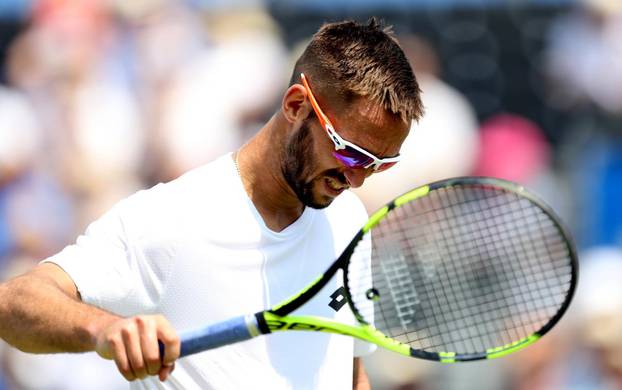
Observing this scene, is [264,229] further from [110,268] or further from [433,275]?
[433,275]

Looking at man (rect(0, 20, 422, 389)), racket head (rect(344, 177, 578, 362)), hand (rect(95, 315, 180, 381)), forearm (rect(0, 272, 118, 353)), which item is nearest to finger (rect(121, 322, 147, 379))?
hand (rect(95, 315, 180, 381))

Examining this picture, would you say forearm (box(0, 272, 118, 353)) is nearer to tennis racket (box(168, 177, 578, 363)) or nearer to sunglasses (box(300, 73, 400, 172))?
tennis racket (box(168, 177, 578, 363))

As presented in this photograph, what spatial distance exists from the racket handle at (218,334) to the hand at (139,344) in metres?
0.13

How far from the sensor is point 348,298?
3096 mm

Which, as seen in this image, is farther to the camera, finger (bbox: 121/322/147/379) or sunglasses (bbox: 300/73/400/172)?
sunglasses (bbox: 300/73/400/172)

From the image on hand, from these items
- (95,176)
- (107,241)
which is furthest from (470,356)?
(95,176)

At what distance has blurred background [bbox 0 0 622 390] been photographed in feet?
20.0

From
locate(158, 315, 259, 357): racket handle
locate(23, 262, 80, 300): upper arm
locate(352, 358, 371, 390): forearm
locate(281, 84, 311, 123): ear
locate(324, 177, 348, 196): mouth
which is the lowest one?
locate(352, 358, 371, 390): forearm

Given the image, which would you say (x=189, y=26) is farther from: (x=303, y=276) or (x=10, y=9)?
(x=303, y=276)

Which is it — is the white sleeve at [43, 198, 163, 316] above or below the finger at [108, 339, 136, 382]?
above

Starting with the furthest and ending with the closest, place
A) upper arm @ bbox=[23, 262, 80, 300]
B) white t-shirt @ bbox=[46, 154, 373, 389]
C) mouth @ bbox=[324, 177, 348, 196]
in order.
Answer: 1. mouth @ bbox=[324, 177, 348, 196]
2. white t-shirt @ bbox=[46, 154, 373, 389]
3. upper arm @ bbox=[23, 262, 80, 300]

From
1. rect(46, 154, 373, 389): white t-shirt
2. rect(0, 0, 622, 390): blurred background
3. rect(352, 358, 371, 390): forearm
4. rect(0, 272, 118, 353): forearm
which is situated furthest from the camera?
rect(0, 0, 622, 390): blurred background

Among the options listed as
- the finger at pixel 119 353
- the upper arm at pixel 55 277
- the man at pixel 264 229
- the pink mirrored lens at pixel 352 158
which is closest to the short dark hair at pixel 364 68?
the man at pixel 264 229

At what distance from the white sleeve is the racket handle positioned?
0.99ft
